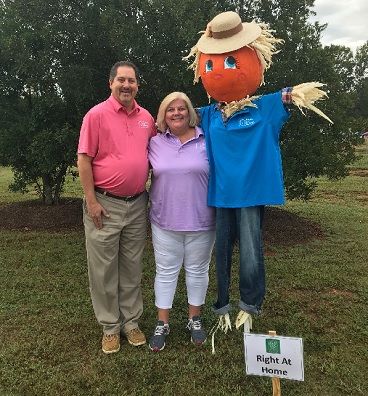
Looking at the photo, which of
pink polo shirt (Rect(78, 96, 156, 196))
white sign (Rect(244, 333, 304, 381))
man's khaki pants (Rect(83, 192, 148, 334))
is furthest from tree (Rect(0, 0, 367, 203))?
white sign (Rect(244, 333, 304, 381))

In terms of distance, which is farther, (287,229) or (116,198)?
(287,229)

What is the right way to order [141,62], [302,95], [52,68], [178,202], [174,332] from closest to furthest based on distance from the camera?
1. [302,95]
2. [178,202]
3. [174,332]
4. [141,62]
5. [52,68]

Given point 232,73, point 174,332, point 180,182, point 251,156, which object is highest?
point 232,73

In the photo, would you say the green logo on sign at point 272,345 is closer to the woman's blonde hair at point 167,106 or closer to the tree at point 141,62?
the woman's blonde hair at point 167,106

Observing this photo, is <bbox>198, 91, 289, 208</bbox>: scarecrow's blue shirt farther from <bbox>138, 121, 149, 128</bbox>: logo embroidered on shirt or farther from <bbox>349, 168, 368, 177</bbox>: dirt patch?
<bbox>349, 168, 368, 177</bbox>: dirt patch

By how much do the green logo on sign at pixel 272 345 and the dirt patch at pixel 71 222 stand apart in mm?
4067

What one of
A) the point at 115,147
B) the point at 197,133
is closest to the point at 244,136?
the point at 197,133

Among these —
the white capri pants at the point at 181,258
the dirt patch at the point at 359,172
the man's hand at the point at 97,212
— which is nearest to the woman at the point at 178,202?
the white capri pants at the point at 181,258

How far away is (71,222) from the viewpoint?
7.89 metres

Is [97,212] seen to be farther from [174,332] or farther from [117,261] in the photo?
[174,332]

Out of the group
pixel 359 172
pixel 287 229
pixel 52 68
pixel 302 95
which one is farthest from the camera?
pixel 359 172

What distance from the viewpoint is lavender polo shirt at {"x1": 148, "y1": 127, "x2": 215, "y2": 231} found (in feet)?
10.6

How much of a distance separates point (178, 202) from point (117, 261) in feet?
2.20

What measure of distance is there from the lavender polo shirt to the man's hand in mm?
386
